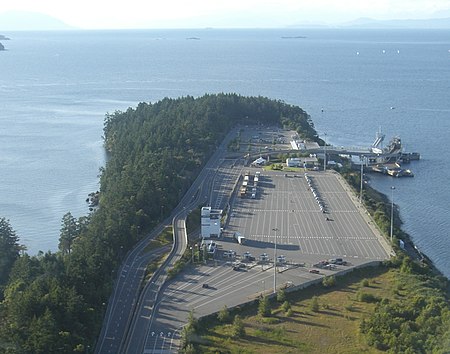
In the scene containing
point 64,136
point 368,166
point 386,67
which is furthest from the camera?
point 386,67

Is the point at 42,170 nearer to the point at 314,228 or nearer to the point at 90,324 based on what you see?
the point at 314,228

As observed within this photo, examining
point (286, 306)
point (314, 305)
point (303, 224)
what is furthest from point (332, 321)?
point (303, 224)

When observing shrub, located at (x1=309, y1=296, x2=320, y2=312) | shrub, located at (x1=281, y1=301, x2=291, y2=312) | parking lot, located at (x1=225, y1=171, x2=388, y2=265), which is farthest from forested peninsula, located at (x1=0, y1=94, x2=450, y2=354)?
→ parking lot, located at (x1=225, y1=171, x2=388, y2=265)

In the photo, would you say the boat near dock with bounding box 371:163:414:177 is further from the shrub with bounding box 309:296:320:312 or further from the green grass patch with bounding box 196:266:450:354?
the shrub with bounding box 309:296:320:312

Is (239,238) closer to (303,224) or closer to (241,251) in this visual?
(241,251)

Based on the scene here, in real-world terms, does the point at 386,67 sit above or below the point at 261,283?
above

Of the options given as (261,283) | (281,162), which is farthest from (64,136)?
(261,283)

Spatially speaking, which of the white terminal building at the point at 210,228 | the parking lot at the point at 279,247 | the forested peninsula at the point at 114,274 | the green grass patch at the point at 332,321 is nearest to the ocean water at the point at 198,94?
the forested peninsula at the point at 114,274

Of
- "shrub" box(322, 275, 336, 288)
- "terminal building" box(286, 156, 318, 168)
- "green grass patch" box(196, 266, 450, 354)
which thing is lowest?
"green grass patch" box(196, 266, 450, 354)
